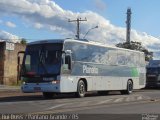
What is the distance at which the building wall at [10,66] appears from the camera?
51906 millimetres

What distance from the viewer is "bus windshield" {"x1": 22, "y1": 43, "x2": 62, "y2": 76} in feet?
81.7

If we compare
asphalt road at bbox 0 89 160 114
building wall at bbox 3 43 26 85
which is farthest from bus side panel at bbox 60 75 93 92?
building wall at bbox 3 43 26 85

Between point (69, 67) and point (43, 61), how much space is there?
4.73ft

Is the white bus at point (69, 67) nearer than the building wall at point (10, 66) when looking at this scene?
Yes

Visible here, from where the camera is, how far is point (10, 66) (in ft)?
173

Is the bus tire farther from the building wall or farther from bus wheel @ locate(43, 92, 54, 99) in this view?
the building wall

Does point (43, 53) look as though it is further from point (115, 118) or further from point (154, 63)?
point (154, 63)

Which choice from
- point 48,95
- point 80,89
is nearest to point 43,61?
point 48,95

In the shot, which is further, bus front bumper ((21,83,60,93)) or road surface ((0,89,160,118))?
bus front bumper ((21,83,60,93))

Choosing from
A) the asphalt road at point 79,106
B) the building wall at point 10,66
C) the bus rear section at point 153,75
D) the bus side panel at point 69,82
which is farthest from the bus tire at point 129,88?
the building wall at point 10,66

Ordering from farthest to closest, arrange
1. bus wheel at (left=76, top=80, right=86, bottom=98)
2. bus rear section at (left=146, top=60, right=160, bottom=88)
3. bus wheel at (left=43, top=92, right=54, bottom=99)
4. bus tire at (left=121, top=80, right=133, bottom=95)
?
1. bus rear section at (left=146, top=60, right=160, bottom=88)
2. bus tire at (left=121, top=80, right=133, bottom=95)
3. bus wheel at (left=43, top=92, right=54, bottom=99)
4. bus wheel at (left=76, top=80, right=86, bottom=98)

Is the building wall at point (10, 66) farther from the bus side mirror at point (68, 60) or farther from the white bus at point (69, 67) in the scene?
the bus side mirror at point (68, 60)

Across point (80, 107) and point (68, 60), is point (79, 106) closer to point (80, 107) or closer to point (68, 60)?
point (80, 107)

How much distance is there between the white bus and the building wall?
74.3ft
